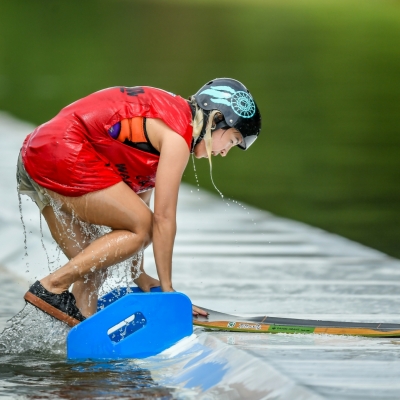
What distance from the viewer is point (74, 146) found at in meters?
5.07

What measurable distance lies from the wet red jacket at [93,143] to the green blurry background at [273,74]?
3.30 meters

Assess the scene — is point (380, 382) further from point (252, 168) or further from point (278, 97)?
point (278, 97)

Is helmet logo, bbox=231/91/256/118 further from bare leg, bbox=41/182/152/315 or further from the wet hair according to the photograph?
bare leg, bbox=41/182/152/315

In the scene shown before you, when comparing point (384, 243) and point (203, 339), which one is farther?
point (384, 243)

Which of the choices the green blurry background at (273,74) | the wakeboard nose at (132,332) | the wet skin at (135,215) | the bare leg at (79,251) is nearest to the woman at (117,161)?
the wet skin at (135,215)

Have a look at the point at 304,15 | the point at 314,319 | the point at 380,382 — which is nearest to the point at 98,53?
the point at 304,15

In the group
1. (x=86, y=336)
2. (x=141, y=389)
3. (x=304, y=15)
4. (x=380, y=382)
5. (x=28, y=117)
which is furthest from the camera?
(x=304, y=15)

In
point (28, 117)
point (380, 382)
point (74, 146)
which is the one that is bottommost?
point (28, 117)

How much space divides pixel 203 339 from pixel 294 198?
5.51 metres

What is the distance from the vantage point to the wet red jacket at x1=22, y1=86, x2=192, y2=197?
5.07m

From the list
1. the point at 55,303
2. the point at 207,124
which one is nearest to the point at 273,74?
the point at 207,124

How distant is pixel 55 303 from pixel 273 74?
16053 millimetres

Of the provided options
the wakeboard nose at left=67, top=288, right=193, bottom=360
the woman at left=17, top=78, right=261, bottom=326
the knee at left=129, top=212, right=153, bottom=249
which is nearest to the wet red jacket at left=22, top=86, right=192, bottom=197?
the woman at left=17, top=78, right=261, bottom=326

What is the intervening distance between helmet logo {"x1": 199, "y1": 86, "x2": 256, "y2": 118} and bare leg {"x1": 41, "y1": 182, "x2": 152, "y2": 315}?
0.63 m
